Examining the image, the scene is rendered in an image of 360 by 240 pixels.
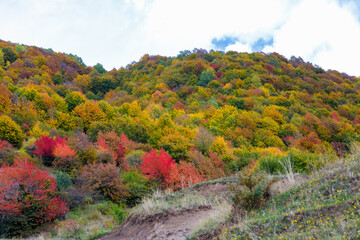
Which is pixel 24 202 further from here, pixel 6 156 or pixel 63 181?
pixel 6 156

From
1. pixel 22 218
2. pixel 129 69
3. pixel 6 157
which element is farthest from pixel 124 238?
pixel 129 69

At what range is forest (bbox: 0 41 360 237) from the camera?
45.8 ft

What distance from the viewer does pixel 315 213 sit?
5086 mm

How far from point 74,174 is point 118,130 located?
12.6 meters

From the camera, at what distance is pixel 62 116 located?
116 feet

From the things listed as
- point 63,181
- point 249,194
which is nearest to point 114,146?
point 63,181

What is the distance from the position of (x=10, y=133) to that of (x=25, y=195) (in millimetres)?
16998

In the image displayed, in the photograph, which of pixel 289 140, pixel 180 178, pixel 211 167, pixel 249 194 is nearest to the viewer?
pixel 249 194

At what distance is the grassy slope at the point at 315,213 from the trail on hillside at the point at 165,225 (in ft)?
5.18

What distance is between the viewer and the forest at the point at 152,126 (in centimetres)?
1397

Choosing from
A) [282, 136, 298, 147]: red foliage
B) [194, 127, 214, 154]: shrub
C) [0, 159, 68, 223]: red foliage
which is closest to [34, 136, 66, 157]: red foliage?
[0, 159, 68, 223]: red foliage

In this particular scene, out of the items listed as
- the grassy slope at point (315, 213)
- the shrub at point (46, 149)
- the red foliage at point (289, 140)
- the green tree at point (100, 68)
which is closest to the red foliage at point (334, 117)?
the red foliage at point (289, 140)

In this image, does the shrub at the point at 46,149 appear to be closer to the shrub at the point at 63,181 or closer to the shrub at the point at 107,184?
the shrub at the point at 63,181

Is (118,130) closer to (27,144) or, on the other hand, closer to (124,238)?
(27,144)
